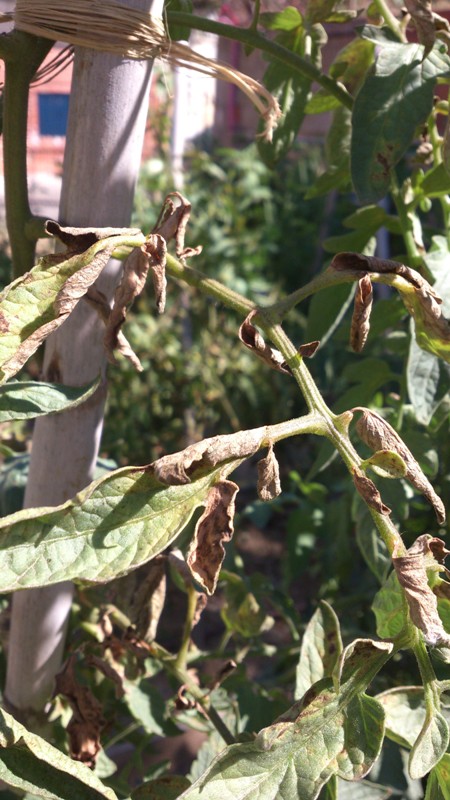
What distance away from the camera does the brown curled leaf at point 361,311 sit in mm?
527

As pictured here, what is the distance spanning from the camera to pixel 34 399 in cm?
56

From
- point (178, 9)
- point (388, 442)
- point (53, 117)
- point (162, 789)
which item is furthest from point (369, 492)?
point (53, 117)

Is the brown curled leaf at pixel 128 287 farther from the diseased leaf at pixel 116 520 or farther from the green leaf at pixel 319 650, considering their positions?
the green leaf at pixel 319 650

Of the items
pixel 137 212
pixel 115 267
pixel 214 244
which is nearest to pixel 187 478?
pixel 115 267

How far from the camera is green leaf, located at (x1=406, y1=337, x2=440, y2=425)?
2.63ft

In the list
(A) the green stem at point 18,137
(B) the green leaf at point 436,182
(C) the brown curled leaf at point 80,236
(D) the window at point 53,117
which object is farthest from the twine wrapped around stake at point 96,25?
(D) the window at point 53,117

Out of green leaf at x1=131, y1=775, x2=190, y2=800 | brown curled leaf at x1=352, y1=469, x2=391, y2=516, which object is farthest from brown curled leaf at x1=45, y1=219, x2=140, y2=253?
green leaf at x1=131, y1=775, x2=190, y2=800

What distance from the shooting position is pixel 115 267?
2.16 ft

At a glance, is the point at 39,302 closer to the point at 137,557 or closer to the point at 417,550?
the point at 137,557

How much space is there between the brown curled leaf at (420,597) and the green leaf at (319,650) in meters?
0.27

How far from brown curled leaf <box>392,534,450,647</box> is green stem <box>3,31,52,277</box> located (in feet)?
1.32

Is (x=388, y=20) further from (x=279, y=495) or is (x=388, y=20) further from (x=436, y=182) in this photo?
(x=279, y=495)

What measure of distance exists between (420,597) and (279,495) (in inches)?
18.1

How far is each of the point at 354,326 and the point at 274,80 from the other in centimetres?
40
